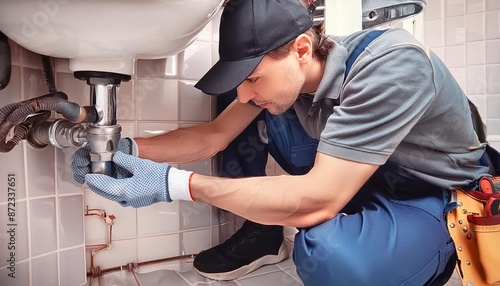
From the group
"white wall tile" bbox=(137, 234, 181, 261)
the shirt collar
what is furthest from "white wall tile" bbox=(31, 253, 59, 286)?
the shirt collar

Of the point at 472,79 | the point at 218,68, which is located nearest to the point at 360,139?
the point at 218,68

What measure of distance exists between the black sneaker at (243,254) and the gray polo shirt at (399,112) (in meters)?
0.42

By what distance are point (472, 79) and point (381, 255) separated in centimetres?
117

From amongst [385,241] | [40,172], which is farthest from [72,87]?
[385,241]

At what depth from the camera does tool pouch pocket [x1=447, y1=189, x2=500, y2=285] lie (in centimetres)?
64

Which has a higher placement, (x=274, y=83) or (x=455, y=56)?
(x=455, y=56)

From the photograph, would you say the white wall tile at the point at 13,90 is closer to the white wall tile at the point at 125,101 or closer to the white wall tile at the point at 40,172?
the white wall tile at the point at 40,172

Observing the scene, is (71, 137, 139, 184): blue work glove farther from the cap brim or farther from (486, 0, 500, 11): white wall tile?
(486, 0, 500, 11): white wall tile

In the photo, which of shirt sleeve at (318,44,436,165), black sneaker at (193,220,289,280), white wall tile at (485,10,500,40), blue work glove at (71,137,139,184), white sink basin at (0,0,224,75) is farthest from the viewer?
white wall tile at (485,10,500,40)

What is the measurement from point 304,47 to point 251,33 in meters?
0.13

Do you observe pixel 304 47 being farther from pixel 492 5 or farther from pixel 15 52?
pixel 492 5

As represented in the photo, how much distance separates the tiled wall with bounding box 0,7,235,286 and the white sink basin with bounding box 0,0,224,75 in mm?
202

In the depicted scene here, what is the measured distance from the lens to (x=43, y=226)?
767 millimetres

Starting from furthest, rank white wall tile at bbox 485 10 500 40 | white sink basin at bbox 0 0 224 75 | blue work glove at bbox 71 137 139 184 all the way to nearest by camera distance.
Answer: white wall tile at bbox 485 10 500 40 < blue work glove at bbox 71 137 139 184 < white sink basin at bbox 0 0 224 75
